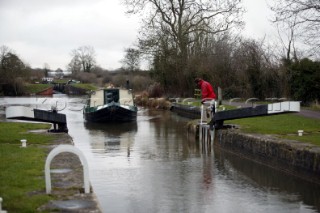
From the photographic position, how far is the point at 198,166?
12352 mm

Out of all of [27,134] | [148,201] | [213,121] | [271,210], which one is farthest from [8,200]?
[213,121]

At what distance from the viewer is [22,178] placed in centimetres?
782

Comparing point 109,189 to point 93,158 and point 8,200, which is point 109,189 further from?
point 93,158

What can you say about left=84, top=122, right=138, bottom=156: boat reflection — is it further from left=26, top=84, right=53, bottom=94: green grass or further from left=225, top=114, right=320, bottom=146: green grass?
left=26, top=84, right=53, bottom=94: green grass

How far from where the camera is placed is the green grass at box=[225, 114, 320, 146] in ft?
40.8

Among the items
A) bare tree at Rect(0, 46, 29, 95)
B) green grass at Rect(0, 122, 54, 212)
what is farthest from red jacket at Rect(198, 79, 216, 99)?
bare tree at Rect(0, 46, 29, 95)

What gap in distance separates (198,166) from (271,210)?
4.35 metres

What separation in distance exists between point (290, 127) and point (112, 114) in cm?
1337

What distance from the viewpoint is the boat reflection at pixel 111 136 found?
1584 centimetres

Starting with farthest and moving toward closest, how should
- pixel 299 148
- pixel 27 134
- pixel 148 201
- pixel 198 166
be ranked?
pixel 27 134
pixel 198 166
pixel 299 148
pixel 148 201

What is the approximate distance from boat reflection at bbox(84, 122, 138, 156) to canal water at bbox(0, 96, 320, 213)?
0.04m

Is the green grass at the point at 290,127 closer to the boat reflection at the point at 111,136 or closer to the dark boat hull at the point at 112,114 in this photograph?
the boat reflection at the point at 111,136

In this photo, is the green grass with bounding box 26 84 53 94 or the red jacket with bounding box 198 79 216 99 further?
the green grass with bounding box 26 84 53 94

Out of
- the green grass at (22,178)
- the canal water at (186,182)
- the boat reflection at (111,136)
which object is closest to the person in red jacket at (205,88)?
the canal water at (186,182)
